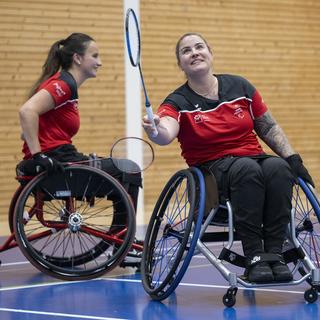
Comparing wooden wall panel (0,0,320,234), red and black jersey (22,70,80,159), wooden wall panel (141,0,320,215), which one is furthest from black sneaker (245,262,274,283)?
wooden wall panel (141,0,320,215)

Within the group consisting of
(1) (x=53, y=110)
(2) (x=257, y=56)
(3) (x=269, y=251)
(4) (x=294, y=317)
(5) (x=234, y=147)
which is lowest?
(4) (x=294, y=317)

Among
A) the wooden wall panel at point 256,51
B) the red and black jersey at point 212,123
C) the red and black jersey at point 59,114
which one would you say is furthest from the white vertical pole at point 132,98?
the red and black jersey at point 212,123

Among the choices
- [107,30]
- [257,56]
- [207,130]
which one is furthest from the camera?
[257,56]

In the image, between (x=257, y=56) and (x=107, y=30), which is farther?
(x=257, y=56)

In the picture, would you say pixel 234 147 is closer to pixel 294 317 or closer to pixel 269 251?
pixel 269 251

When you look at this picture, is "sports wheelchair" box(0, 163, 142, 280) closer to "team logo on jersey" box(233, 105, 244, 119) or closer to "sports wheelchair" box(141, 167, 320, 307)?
"sports wheelchair" box(141, 167, 320, 307)

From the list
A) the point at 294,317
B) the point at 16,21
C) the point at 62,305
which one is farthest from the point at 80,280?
the point at 16,21

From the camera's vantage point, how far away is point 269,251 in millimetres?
3721

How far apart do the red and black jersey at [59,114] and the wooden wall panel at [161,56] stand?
3.28 meters

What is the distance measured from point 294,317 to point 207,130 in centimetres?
94

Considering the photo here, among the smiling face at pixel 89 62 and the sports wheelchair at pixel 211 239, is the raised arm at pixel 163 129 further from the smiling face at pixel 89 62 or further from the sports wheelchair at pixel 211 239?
the smiling face at pixel 89 62

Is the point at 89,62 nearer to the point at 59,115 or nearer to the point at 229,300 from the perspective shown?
the point at 59,115

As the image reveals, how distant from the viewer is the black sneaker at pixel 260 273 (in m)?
3.61

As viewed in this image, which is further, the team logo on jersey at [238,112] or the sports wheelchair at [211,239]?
the team logo on jersey at [238,112]
